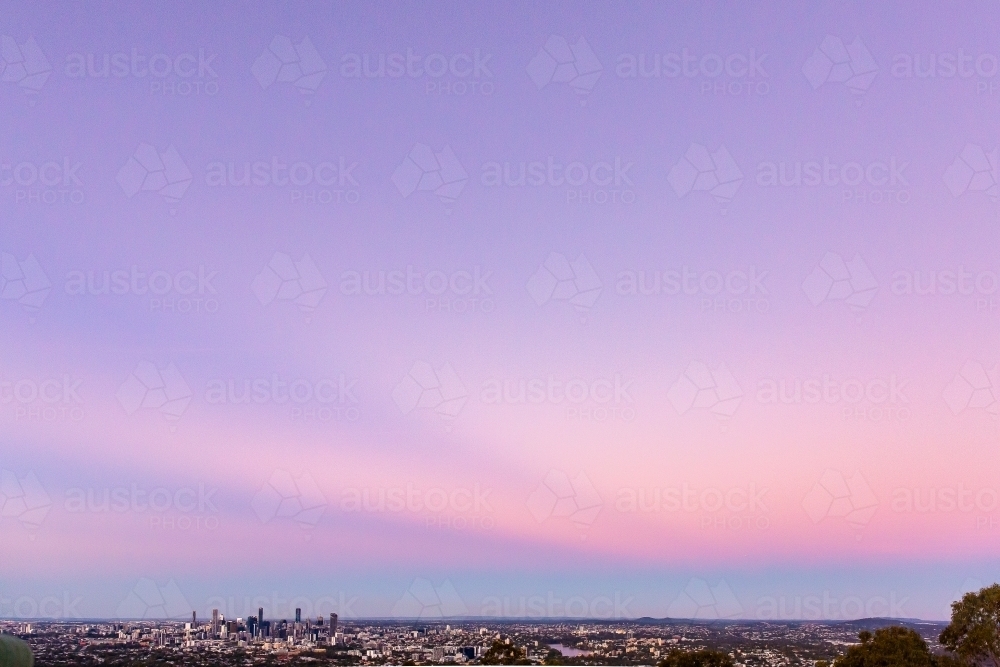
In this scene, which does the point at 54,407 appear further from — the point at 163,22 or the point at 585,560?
the point at 585,560

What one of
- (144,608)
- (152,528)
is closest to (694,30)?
(152,528)

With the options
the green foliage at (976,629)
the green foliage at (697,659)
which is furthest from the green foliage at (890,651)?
the green foliage at (697,659)

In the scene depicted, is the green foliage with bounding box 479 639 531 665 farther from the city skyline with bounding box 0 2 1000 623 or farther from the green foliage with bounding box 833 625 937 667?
the green foliage with bounding box 833 625 937 667

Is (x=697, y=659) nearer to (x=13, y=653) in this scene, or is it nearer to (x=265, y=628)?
(x=265, y=628)

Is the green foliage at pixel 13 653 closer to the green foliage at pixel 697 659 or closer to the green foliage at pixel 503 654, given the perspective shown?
the green foliage at pixel 503 654

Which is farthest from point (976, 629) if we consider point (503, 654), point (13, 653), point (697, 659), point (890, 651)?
point (13, 653)

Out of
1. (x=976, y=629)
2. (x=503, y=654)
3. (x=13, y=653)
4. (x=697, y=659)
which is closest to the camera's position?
(x=13, y=653)

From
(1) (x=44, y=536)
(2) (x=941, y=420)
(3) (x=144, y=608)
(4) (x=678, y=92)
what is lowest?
(3) (x=144, y=608)
